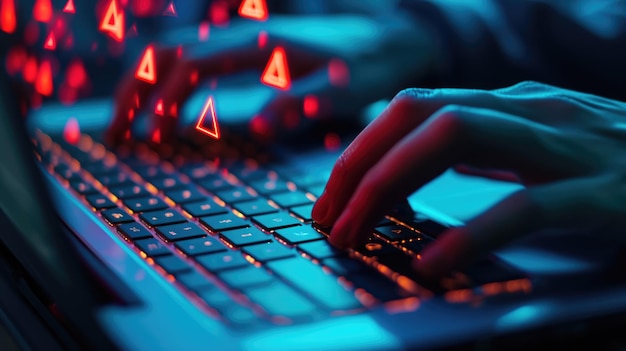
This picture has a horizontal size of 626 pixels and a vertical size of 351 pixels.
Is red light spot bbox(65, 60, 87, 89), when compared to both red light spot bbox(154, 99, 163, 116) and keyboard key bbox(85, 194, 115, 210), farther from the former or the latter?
keyboard key bbox(85, 194, 115, 210)

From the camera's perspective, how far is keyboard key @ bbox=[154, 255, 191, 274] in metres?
0.50

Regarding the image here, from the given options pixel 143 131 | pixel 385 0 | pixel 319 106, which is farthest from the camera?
pixel 385 0

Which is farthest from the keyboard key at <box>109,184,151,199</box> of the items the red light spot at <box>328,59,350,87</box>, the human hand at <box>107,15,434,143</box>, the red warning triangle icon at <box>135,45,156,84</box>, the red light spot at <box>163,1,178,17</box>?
the red light spot at <box>163,1,178,17</box>

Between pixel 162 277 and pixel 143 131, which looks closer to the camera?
pixel 162 277

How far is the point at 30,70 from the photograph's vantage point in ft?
4.08

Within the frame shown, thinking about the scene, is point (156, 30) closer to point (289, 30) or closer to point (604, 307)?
point (289, 30)

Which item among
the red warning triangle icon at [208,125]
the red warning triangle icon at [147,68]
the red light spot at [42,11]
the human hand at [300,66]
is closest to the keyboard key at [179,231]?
the red warning triangle icon at [208,125]

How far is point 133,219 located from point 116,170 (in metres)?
0.18

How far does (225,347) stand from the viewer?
39 centimetres

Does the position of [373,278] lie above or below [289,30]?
below

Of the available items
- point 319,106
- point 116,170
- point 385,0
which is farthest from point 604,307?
point 385,0

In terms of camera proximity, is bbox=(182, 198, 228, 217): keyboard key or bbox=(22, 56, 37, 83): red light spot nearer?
bbox=(182, 198, 228, 217): keyboard key

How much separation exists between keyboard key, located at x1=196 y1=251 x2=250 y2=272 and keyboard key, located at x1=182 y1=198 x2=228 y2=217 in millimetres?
107

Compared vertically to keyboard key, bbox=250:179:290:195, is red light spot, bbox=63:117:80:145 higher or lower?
lower
